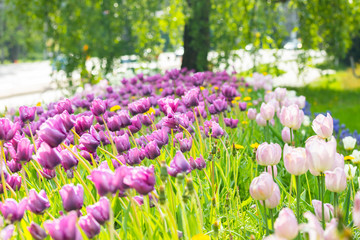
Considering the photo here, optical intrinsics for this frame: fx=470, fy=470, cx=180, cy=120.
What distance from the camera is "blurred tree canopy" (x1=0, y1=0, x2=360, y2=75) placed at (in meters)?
7.41

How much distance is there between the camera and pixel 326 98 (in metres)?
9.23

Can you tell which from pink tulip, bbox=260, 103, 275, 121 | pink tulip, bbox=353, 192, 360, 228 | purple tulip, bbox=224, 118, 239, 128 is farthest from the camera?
purple tulip, bbox=224, 118, 239, 128

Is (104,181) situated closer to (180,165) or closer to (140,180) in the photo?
(140,180)

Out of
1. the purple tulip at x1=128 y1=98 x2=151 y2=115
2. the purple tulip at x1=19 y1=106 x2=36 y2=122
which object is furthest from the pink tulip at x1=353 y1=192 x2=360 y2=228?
the purple tulip at x1=19 y1=106 x2=36 y2=122

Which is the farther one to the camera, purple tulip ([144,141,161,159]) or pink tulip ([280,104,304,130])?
pink tulip ([280,104,304,130])

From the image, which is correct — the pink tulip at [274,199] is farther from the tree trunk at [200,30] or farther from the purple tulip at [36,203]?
the tree trunk at [200,30]

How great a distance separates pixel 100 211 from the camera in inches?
52.4

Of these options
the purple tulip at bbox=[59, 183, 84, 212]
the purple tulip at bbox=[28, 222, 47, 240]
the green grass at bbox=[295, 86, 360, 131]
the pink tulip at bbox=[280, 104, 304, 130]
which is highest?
the pink tulip at bbox=[280, 104, 304, 130]

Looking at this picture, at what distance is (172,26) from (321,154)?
760cm

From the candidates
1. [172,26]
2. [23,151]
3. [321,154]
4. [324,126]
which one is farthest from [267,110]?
[172,26]

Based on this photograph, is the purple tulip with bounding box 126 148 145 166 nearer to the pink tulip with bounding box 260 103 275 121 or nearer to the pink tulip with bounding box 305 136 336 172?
the pink tulip with bounding box 305 136 336 172

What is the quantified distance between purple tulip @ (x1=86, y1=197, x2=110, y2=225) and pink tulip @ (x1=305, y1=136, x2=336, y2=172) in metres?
0.63

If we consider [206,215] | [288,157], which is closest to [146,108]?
[206,215]

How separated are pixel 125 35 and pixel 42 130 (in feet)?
21.4
